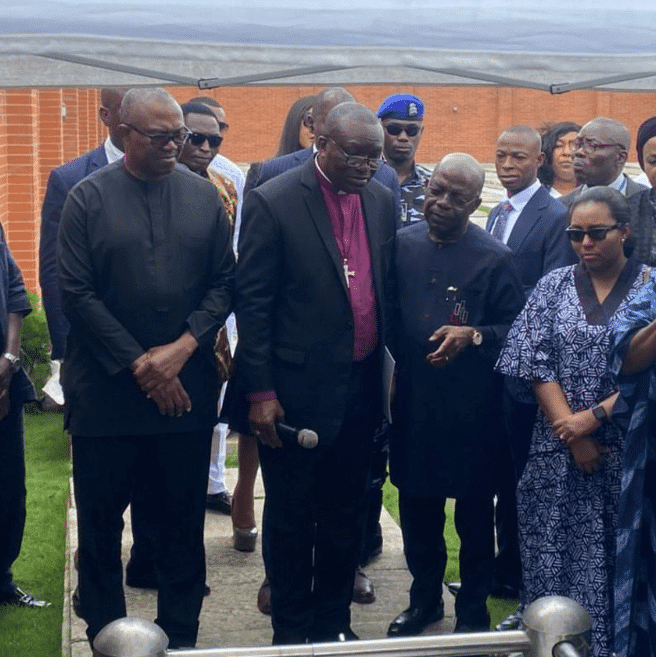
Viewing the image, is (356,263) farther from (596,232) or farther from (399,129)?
(399,129)

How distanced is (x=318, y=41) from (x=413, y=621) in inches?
97.3

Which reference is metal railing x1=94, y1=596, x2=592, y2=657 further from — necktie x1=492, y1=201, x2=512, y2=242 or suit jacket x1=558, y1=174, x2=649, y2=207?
suit jacket x1=558, y1=174, x2=649, y2=207

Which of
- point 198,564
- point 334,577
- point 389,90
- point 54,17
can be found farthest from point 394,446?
point 389,90

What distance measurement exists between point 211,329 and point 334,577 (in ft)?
3.69

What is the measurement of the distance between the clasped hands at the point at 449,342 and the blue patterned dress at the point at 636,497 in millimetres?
571

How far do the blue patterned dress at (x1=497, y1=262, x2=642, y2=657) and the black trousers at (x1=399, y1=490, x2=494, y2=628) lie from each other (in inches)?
10.5

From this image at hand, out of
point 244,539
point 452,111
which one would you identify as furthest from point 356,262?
point 452,111

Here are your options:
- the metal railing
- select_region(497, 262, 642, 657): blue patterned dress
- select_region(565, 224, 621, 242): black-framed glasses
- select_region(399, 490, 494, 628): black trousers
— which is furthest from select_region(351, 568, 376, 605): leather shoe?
the metal railing

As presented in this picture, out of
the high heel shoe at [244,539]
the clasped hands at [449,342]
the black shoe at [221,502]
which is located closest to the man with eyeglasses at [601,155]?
the clasped hands at [449,342]

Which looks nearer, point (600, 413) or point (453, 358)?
point (600, 413)

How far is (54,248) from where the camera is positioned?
5559mm

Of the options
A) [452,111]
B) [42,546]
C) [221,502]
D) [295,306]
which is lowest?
[42,546]

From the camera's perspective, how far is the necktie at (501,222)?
236 inches

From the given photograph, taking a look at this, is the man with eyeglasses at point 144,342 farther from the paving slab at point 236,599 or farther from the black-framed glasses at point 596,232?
the black-framed glasses at point 596,232
